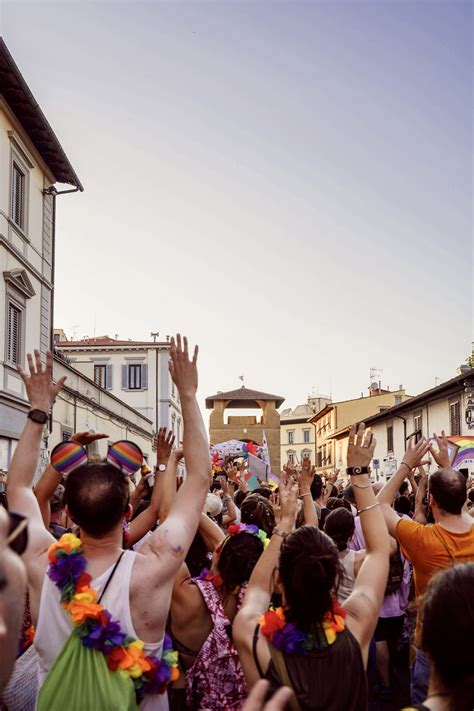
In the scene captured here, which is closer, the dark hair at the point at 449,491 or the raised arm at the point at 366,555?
the raised arm at the point at 366,555

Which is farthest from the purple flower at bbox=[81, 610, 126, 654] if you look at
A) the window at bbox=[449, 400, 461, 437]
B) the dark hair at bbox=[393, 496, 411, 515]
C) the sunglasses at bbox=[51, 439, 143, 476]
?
the window at bbox=[449, 400, 461, 437]

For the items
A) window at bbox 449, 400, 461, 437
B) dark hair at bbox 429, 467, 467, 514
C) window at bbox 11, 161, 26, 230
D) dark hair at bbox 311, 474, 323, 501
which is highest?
window at bbox 11, 161, 26, 230

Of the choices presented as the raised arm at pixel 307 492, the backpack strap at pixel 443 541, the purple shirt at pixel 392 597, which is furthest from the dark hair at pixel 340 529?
the backpack strap at pixel 443 541

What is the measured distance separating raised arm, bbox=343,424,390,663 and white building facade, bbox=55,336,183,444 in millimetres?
40209

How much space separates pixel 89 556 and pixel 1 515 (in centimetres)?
129

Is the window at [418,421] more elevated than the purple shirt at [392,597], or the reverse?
the window at [418,421]

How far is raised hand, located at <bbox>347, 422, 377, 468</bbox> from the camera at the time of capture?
128 inches

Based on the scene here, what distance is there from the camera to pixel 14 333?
55.6 ft

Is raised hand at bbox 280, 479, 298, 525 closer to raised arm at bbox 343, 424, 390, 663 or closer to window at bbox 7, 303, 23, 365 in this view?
raised arm at bbox 343, 424, 390, 663

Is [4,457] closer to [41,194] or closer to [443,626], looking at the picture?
[41,194]

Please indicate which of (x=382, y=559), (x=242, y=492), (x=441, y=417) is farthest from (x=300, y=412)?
(x=382, y=559)

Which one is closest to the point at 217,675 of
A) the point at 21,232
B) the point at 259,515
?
the point at 259,515

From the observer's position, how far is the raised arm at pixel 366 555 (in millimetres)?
2660

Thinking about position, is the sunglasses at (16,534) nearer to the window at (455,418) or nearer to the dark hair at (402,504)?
the dark hair at (402,504)
